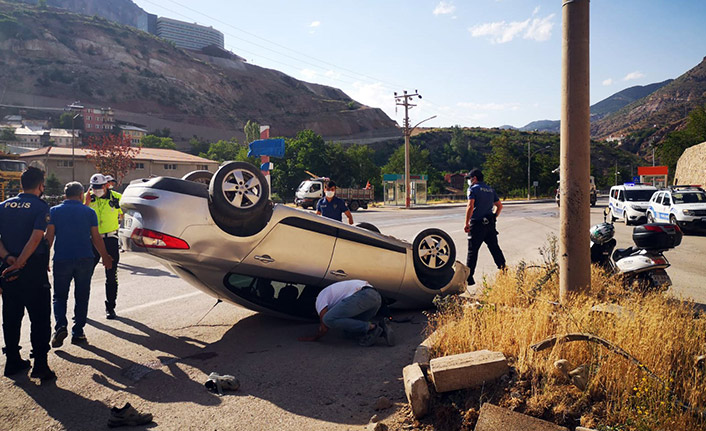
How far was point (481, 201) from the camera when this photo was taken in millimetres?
7953

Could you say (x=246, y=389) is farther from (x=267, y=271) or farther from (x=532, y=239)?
(x=532, y=239)

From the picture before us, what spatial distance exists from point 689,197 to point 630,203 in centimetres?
359

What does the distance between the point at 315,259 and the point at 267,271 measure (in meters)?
0.56

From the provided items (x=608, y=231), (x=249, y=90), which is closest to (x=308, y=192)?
(x=608, y=231)

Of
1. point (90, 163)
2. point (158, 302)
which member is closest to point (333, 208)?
point (158, 302)

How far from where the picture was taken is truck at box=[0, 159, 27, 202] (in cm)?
2930

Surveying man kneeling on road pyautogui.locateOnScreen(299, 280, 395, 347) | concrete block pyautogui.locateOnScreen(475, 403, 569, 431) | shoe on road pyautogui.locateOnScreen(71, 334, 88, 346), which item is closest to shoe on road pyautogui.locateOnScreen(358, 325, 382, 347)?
man kneeling on road pyautogui.locateOnScreen(299, 280, 395, 347)

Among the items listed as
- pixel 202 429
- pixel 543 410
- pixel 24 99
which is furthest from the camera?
pixel 24 99

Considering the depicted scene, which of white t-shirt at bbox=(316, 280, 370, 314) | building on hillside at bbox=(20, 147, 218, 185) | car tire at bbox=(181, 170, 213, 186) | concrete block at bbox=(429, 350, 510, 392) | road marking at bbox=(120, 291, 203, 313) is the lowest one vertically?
road marking at bbox=(120, 291, 203, 313)

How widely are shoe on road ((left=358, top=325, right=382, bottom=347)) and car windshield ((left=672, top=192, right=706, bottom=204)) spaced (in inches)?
723

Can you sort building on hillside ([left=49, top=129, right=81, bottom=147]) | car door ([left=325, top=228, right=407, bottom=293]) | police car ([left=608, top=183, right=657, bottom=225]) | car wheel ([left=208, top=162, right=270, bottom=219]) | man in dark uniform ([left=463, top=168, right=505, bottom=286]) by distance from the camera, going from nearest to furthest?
car wheel ([left=208, top=162, right=270, bottom=219]) < car door ([left=325, top=228, right=407, bottom=293]) < man in dark uniform ([left=463, top=168, right=505, bottom=286]) < police car ([left=608, top=183, right=657, bottom=225]) < building on hillside ([left=49, top=129, right=81, bottom=147])

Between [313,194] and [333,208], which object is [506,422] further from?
[313,194]

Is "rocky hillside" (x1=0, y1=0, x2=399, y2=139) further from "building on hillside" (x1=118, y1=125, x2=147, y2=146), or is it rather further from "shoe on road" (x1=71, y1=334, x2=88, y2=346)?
"shoe on road" (x1=71, y1=334, x2=88, y2=346)

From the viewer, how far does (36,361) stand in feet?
14.4
